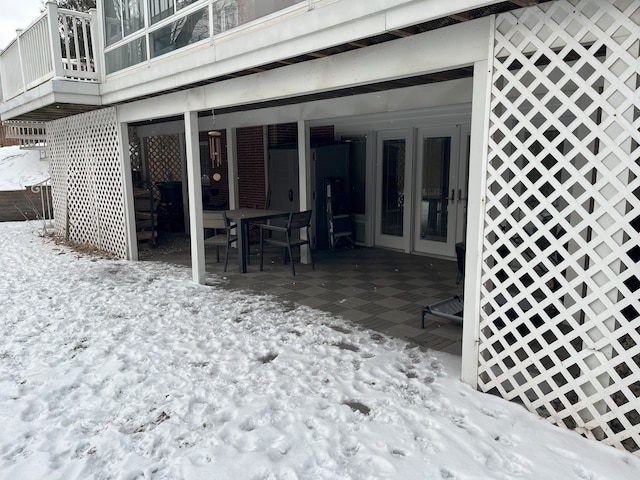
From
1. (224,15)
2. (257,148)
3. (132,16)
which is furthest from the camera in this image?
(257,148)

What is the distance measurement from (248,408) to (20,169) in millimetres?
17546

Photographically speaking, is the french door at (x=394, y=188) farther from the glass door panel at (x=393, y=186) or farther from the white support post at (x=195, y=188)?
the white support post at (x=195, y=188)

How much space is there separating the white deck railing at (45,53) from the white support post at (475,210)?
625 cm

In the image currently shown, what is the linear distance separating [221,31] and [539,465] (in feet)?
15.2

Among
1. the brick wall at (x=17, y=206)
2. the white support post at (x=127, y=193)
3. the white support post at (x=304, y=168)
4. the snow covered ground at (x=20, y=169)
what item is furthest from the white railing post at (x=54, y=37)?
the snow covered ground at (x=20, y=169)

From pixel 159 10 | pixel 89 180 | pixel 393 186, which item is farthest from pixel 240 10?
pixel 89 180

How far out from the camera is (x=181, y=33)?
17.6 ft

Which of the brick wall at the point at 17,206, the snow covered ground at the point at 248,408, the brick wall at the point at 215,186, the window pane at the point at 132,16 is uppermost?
the window pane at the point at 132,16

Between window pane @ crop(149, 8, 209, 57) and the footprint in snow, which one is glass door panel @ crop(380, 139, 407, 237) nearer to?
window pane @ crop(149, 8, 209, 57)

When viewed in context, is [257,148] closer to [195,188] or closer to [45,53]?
[195,188]

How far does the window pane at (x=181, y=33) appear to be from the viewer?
16.5 feet

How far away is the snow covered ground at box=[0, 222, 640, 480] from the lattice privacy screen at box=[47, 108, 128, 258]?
3352 millimetres

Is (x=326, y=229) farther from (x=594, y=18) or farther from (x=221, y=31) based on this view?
(x=594, y=18)

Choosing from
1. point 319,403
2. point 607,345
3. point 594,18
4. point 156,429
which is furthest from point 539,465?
point 594,18
